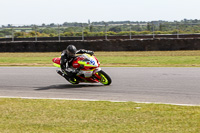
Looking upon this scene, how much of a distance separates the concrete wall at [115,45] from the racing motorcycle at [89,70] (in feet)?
47.4

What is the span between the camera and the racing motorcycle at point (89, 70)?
1248cm

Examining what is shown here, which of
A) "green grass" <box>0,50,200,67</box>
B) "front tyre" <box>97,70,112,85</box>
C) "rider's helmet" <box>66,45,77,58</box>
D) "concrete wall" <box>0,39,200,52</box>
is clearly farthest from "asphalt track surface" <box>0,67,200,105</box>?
"concrete wall" <box>0,39,200,52</box>

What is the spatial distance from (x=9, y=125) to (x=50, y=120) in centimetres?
76

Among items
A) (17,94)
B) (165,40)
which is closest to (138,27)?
(165,40)

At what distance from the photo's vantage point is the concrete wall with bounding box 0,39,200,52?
2627cm

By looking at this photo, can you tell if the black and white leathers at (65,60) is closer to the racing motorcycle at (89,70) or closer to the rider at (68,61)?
Result: the rider at (68,61)

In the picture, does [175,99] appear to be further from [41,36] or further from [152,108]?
[41,36]

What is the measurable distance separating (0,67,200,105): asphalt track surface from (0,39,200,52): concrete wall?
1044 centimetres

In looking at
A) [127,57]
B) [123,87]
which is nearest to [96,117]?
[123,87]

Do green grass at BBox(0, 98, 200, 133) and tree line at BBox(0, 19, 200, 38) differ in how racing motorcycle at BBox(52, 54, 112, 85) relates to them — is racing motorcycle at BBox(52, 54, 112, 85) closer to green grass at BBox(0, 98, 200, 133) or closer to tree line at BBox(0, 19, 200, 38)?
green grass at BBox(0, 98, 200, 133)

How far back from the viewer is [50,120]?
25.7ft

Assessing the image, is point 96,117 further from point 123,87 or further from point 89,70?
point 89,70

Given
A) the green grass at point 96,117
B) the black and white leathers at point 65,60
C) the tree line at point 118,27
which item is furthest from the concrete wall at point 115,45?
the green grass at point 96,117

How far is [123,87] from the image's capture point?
1222cm
